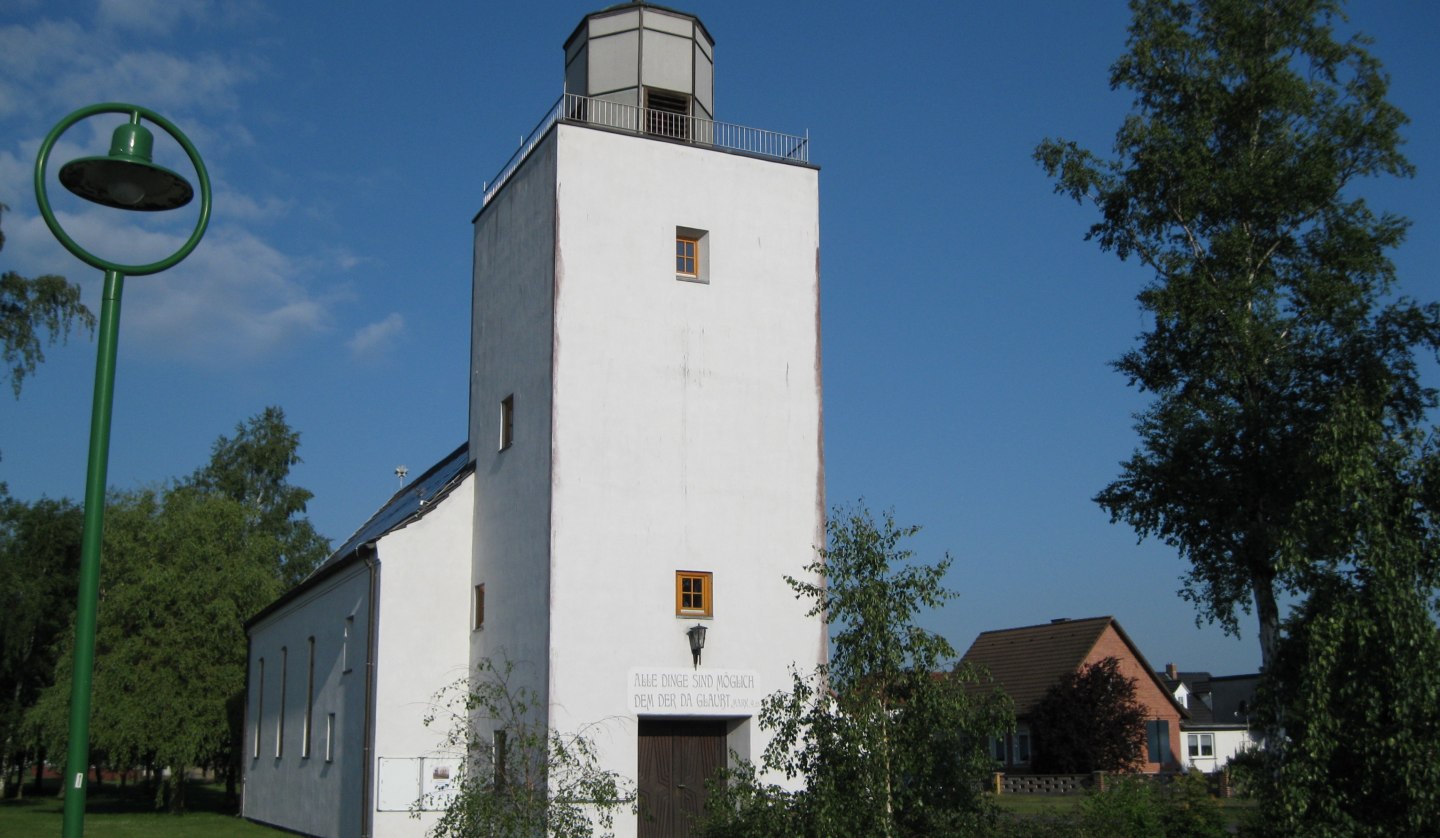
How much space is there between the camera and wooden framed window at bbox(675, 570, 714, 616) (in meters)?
21.3

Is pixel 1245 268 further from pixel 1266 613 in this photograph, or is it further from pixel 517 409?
pixel 517 409

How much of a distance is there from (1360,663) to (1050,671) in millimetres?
38271

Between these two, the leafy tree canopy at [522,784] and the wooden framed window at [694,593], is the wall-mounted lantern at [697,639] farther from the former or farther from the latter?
the leafy tree canopy at [522,784]

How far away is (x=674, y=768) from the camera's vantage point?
21203 mm

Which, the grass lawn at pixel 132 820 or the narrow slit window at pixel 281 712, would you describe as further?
the narrow slit window at pixel 281 712

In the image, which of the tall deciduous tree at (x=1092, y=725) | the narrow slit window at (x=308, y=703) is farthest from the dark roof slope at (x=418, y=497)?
the tall deciduous tree at (x=1092, y=725)

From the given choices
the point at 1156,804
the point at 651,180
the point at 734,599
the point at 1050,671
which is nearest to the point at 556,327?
the point at 651,180

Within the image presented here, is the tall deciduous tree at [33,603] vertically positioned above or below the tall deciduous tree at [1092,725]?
above

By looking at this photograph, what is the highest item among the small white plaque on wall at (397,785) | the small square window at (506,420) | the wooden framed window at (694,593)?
the small square window at (506,420)

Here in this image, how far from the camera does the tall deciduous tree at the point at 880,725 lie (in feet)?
42.9

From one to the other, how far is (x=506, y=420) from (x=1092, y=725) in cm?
2754

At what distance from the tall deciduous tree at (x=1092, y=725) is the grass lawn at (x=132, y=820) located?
1016 inches

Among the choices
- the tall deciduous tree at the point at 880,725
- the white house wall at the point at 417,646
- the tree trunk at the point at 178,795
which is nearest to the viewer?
the tall deciduous tree at the point at 880,725

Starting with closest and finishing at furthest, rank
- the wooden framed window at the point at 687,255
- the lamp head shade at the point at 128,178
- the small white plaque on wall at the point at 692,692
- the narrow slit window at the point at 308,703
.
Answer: the lamp head shade at the point at 128,178 < the small white plaque on wall at the point at 692,692 < the wooden framed window at the point at 687,255 < the narrow slit window at the point at 308,703
